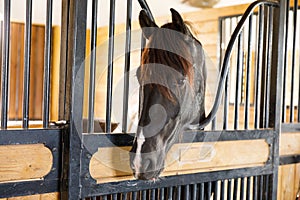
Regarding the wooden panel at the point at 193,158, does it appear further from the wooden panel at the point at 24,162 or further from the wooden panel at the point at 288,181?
the wooden panel at the point at 288,181

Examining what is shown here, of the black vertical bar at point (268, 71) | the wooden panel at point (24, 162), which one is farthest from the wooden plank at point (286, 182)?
the wooden panel at point (24, 162)

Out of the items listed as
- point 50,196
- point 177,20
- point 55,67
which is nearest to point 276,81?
point 177,20

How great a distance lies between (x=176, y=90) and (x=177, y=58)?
13cm

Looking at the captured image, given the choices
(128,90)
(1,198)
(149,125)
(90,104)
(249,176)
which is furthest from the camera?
(249,176)

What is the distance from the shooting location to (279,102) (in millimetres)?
2445

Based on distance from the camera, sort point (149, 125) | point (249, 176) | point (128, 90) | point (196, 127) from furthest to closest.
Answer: point (249, 176) → point (196, 127) → point (128, 90) → point (149, 125)

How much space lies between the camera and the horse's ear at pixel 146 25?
178cm

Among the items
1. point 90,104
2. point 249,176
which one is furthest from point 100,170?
point 249,176

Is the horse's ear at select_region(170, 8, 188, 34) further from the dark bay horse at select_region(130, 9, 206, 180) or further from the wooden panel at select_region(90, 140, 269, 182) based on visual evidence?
the wooden panel at select_region(90, 140, 269, 182)

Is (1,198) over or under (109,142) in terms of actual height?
under

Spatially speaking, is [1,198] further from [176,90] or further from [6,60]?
[176,90]

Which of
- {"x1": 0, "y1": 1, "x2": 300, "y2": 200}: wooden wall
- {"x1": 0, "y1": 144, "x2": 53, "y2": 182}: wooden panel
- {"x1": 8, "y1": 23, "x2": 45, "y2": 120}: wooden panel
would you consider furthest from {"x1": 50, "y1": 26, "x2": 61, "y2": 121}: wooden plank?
{"x1": 0, "y1": 144, "x2": 53, "y2": 182}: wooden panel

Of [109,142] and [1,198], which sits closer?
[1,198]

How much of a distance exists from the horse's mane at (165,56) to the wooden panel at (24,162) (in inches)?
18.2
